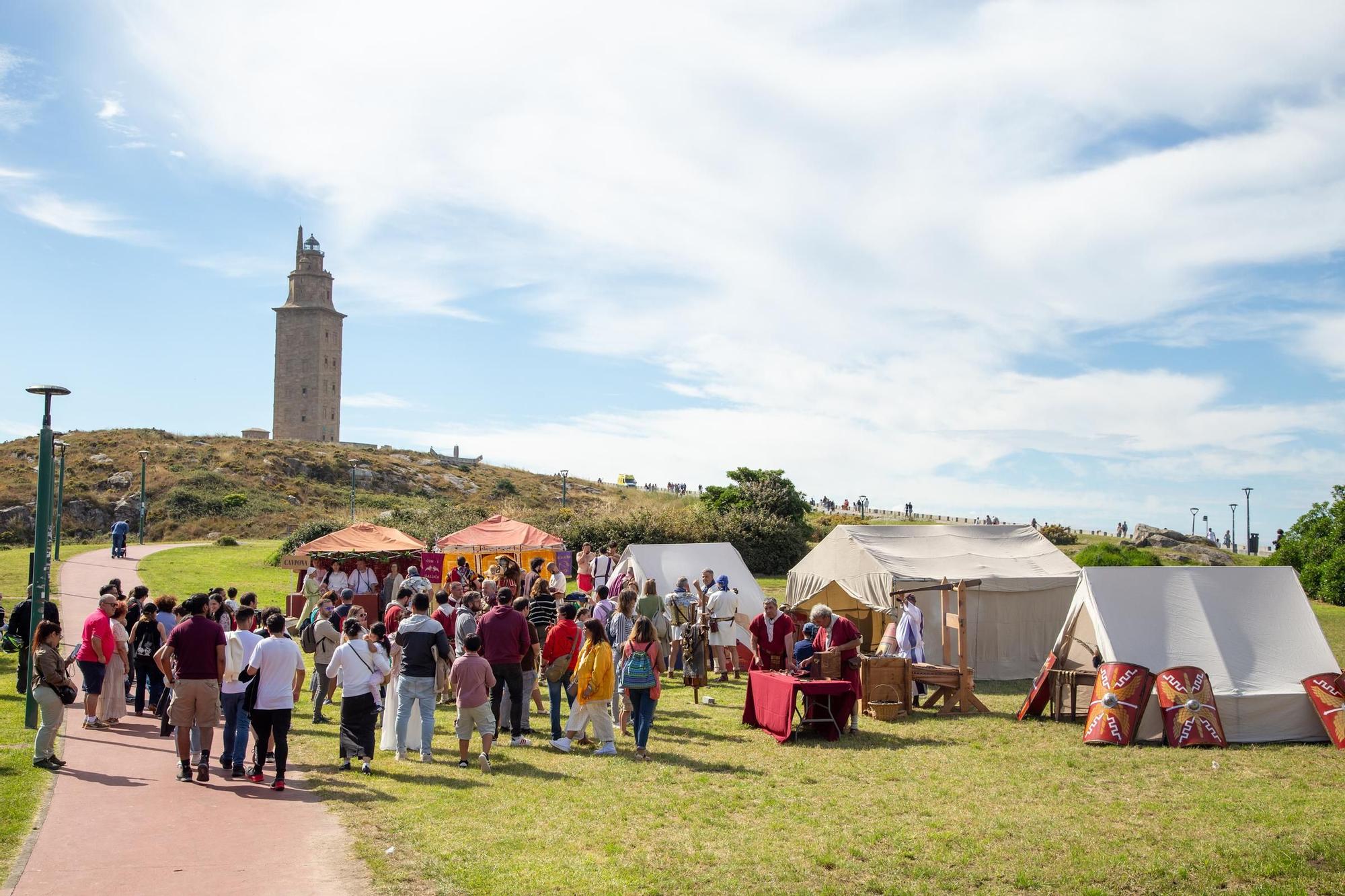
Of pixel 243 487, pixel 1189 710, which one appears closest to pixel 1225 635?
pixel 1189 710

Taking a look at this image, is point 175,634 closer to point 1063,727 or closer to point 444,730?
point 444,730

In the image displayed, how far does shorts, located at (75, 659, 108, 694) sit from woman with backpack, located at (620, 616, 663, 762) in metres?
5.95

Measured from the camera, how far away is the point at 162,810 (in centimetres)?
829

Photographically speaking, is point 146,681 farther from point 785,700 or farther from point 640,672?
point 785,700

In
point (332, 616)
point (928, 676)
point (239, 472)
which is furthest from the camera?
point (239, 472)

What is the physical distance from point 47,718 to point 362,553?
1312 cm

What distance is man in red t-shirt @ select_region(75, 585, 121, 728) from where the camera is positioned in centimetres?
1122

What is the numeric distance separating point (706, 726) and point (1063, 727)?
439 centimetres

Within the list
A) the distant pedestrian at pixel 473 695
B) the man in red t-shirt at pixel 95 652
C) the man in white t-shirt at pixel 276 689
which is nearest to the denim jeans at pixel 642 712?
the distant pedestrian at pixel 473 695

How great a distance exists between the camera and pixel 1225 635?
12492 millimetres

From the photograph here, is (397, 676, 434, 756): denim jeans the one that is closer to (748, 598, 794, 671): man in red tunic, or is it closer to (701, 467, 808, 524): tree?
(748, 598, 794, 671): man in red tunic

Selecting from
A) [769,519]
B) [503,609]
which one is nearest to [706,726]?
[503,609]

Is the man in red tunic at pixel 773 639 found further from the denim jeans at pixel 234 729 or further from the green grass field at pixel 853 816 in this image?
the denim jeans at pixel 234 729

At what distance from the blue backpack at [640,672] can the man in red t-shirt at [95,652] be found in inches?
229
